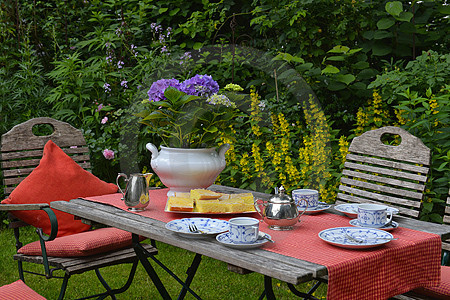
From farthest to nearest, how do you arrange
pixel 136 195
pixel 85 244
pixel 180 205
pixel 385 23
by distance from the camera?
pixel 385 23 → pixel 85 244 → pixel 136 195 → pixel 180 205

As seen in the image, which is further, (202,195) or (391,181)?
(391,181)

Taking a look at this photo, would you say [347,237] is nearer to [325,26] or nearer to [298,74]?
[298,74]

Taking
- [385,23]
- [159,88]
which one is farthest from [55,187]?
[385,23]

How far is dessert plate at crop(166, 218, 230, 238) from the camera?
1.74 meters

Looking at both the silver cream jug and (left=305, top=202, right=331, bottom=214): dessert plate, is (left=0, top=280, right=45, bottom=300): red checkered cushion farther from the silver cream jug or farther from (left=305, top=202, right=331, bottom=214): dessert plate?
(left=305, top=202, right=331, bottom=214): dessert plate

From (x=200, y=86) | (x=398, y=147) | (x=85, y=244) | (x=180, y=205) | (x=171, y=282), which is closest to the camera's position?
(x=180, y=205)

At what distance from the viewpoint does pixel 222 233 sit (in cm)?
176

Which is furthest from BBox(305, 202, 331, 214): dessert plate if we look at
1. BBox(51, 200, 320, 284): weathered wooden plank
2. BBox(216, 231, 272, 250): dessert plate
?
A: BBox(51, 200, 320, 284): weathered wooden plank

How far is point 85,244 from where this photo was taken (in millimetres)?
2486

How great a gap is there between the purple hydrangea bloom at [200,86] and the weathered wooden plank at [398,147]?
0.93m

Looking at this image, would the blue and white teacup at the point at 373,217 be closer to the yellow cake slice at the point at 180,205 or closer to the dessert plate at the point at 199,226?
the dessert plate at the point at 199,226

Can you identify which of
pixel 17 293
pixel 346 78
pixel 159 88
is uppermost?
pixel 346 78

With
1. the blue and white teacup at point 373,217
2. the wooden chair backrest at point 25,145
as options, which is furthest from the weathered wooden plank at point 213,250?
the wooden chair backrest at point 25,145

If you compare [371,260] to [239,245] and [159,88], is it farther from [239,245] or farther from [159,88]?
[159,88]
